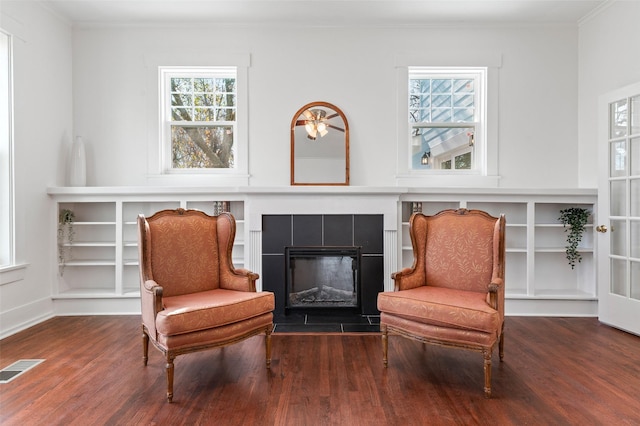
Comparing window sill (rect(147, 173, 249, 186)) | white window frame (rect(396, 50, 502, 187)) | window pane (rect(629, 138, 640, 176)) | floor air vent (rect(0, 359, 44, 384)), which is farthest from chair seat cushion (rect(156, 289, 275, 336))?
window pane (rect(629, 138, 640, 176))

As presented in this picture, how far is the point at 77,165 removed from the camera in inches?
156

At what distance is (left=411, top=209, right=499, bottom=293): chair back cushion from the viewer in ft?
9.18

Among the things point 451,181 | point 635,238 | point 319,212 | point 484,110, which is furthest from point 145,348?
point 635,238

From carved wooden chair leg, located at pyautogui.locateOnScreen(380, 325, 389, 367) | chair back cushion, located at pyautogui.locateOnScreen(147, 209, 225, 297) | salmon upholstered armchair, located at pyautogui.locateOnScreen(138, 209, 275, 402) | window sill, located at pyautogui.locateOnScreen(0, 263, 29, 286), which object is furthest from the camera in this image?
window sill, located at pyautogui.locateOnScreen(0, 263, 29, 286)

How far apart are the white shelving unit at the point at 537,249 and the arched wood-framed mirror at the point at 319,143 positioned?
2.73 feet

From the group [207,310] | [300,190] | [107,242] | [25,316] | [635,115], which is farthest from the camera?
[107,242]

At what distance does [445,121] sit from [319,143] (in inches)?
56.5

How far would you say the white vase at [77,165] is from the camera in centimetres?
393

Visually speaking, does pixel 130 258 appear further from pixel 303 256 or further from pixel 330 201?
pixel 330 201

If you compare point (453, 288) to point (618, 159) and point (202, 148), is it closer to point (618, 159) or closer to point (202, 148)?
point (618, 159)

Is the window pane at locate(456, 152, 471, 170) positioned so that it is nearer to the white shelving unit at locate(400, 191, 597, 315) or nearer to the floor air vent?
the white shelving unit at locate(400, 191, 597, 315)

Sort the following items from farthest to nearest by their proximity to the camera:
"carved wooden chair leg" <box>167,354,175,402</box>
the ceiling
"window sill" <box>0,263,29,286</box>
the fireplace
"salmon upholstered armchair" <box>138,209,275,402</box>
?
the fireplace, the ceiling, "window sill" <box>0,263,29,286</box>, "salmon upholstered armchair" <box>138,209,275,402</box>, "carved wooden chair leg" <box>167,354,175,402</box>

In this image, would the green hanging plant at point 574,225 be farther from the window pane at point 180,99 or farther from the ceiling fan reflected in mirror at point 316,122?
the window pane at point 180,99

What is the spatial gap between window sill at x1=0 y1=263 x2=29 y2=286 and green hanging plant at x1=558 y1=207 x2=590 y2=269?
5176 mm
